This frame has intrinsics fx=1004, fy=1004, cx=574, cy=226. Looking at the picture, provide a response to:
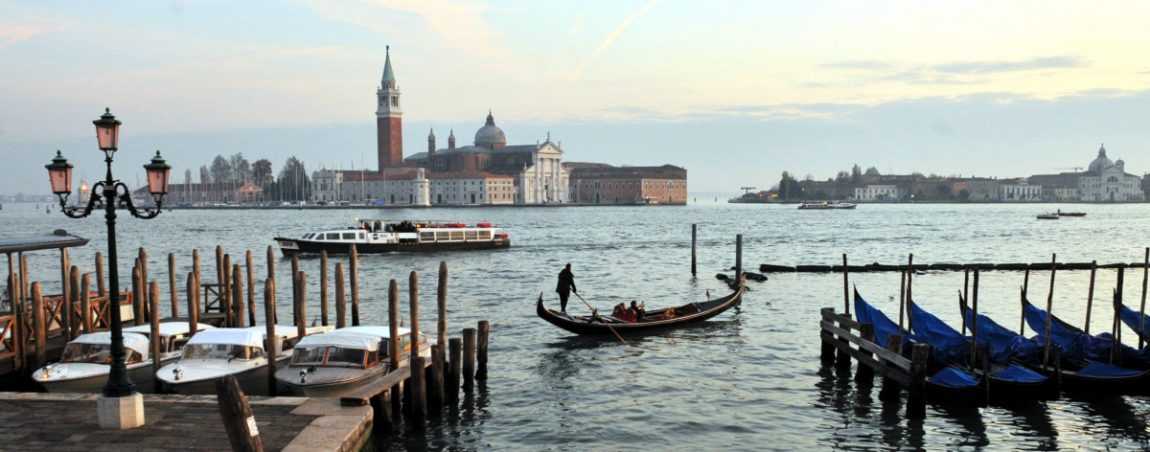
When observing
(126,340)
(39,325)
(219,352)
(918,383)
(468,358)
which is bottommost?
(918,383)

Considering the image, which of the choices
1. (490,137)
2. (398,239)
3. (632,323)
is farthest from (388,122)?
(632,323)

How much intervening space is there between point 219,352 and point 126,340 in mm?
1458

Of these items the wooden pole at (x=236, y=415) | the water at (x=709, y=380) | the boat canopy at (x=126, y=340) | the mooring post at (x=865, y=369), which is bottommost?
the water at (x=709, y=380)

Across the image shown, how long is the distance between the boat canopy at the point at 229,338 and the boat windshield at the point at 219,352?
0.05 m

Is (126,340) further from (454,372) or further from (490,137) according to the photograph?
(490,137)

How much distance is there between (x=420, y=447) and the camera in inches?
473

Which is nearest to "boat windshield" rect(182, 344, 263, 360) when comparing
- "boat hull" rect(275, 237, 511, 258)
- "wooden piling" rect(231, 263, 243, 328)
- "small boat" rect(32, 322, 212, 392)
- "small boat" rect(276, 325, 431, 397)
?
"small boat" rect(276, 325, 431, 397)

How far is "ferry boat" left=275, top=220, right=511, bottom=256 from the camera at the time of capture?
157ft

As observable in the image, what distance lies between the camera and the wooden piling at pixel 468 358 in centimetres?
1429

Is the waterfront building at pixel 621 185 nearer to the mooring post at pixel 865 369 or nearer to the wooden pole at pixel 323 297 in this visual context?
the wooden pole at pixel 323 297

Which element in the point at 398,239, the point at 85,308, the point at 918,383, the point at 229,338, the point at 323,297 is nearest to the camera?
the point at 918,383

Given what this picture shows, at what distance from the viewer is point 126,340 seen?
1392cm

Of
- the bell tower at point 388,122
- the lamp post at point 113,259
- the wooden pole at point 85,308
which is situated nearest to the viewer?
the lamp post at point 113,259

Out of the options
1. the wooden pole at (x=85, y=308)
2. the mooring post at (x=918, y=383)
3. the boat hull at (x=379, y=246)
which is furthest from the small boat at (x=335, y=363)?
the boat hull at (x=379, y=246)
